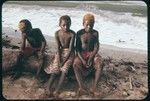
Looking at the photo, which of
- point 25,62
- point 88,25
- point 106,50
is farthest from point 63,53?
point 106,50

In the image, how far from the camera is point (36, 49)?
6000 mm

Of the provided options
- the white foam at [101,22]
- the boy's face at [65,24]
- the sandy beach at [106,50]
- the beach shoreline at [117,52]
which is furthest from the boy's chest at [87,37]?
the white foam at [101,22]

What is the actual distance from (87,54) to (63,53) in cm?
38

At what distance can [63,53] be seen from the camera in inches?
225

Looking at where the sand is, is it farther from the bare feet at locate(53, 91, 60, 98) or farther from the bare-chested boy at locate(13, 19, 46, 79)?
the bare-chested boy at locate(13, 19, 46, 79)

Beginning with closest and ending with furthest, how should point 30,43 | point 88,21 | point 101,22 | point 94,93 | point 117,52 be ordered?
point 94,93 < point 88,21 < point 30,43 < point 117,52 < point 101,22

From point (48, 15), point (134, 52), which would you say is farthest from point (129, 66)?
point (48, 15)

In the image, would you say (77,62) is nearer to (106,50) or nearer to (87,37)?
(87,37)

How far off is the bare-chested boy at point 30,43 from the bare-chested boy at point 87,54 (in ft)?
2.10

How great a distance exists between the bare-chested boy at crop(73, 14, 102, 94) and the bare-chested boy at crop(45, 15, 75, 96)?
0.11m

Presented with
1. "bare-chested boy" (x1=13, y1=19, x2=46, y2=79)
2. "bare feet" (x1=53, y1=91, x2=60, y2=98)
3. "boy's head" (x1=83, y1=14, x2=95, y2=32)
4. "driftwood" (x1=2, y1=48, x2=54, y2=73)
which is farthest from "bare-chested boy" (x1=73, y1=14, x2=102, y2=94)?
"bare-chested boy" (x1=13, y1=19, x2=46, y2=79)

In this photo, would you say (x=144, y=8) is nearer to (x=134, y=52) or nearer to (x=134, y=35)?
(x=134, y=35)

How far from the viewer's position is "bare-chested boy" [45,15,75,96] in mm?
5582

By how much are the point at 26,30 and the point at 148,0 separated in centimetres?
279
